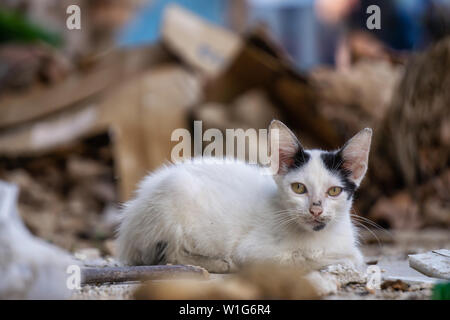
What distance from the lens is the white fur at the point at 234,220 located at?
8.52 ft

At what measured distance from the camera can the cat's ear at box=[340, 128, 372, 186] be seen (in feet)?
8.52

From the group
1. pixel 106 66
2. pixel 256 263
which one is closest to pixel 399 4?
pixel 106 66

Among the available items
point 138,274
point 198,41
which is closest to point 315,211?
point 138,274

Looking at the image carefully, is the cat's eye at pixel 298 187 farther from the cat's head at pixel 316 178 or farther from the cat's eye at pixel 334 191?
the cat's eye at pixel 334 191

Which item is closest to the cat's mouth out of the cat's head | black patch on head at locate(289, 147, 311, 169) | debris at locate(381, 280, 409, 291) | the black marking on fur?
the cat's head

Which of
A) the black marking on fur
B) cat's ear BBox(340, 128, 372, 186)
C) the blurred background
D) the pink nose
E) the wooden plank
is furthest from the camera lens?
the wooden plank

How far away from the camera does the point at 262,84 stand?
670 cm

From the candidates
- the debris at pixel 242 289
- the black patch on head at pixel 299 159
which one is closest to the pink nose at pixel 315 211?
the black patch on head at pixel 299 159

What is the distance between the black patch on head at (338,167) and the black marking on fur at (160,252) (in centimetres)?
89

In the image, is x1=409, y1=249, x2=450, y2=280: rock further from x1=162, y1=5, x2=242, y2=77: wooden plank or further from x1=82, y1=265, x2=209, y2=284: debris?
x1=162, y1=5, x2=242, y2=77: wooden plank

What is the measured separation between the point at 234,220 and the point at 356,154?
0.69 m

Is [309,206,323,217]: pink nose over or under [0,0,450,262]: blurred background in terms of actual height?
under

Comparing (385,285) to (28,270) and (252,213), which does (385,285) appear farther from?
(28,270)
